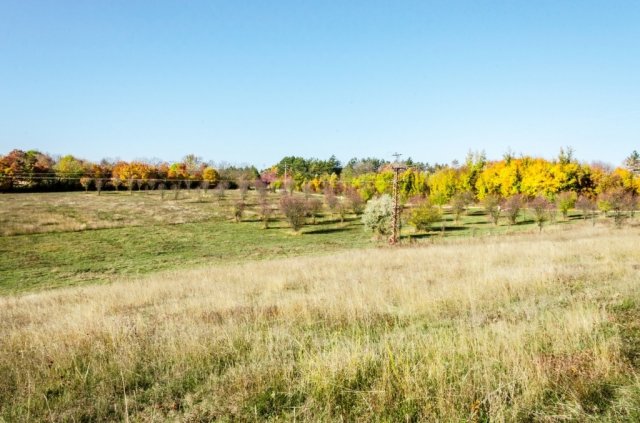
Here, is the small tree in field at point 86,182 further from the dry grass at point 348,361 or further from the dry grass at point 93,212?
the dry grass at point 348,361

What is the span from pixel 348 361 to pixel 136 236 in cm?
5152

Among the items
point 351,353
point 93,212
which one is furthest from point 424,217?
point 93,212

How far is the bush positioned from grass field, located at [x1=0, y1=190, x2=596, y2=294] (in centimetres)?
206

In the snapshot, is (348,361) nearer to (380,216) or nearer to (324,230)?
(380,216)

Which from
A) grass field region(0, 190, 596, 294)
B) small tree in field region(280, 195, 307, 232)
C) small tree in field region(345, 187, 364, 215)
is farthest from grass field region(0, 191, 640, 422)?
small tree in field region(345, 187, 364, 215)

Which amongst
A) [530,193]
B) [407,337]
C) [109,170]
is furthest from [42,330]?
[109,170]

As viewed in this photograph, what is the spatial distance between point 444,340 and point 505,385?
3.97ft

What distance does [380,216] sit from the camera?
47.9 metres

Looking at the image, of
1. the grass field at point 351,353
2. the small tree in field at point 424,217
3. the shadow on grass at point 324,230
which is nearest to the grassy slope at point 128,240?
the shadow on grass at point 324,230

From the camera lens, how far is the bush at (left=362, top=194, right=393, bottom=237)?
156 feet

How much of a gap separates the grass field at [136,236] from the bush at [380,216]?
2059 millimetres

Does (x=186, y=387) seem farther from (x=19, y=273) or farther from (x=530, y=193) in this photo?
(x=530, y=193)

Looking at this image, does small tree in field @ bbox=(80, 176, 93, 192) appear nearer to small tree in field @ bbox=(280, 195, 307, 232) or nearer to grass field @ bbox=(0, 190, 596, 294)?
grass field @ bbox=(0, 190, 596, 294)

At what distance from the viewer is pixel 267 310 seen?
7.23 meters
